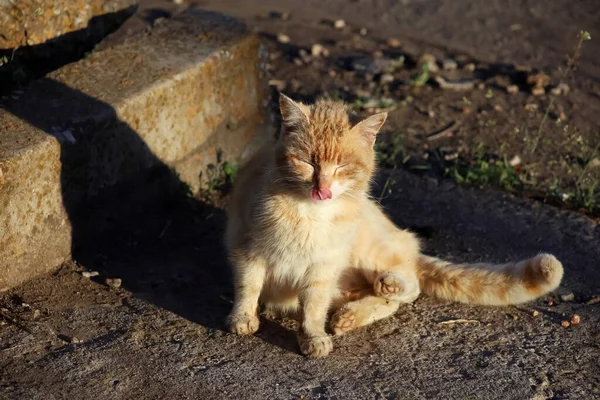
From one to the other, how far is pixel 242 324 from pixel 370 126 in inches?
45.3

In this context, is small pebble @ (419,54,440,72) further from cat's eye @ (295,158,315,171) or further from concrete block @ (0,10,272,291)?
cat's eye @ (295,158,315,171)

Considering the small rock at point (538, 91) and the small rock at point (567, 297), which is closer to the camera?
the small rock at point (567, 297)

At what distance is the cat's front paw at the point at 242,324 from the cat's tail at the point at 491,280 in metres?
1.00

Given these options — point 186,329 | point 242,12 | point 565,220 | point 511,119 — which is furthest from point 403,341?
point 242,12

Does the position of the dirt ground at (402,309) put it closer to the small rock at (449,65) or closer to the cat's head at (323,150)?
the small rock at (449,65)

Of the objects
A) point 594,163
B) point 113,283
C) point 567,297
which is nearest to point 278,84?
point 594,163

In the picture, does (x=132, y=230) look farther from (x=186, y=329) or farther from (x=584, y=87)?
(x=584, y=87)

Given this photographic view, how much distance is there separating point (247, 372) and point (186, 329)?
1.58 feet

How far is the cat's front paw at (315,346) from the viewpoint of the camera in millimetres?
3744

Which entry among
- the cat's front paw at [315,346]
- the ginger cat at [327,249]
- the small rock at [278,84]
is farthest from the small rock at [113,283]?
the small rock at [278,84]

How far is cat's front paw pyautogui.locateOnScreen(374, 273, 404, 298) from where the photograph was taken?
3982 mm

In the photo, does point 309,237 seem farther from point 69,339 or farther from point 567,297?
point 567,297

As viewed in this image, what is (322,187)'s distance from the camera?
3510mm

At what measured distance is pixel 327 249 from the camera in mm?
3752
